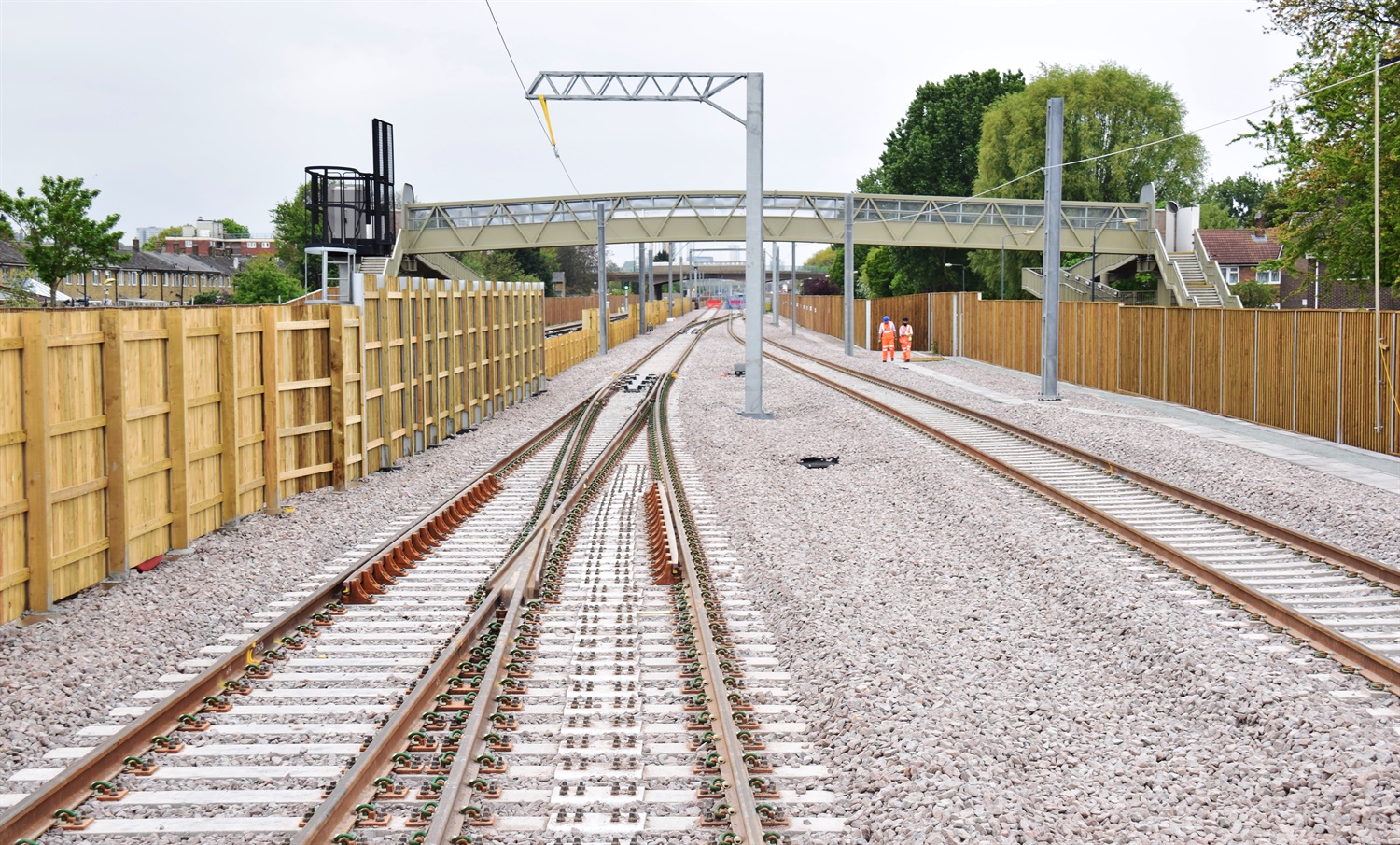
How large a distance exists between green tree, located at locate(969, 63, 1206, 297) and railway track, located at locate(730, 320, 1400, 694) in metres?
51.7

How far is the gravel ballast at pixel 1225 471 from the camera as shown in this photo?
41.4ft

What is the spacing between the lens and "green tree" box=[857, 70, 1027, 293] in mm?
78562

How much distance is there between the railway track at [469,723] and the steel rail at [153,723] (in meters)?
0.01

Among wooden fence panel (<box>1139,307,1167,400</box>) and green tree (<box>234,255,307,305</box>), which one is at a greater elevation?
green tree (<box>234,255,307,305</box>)

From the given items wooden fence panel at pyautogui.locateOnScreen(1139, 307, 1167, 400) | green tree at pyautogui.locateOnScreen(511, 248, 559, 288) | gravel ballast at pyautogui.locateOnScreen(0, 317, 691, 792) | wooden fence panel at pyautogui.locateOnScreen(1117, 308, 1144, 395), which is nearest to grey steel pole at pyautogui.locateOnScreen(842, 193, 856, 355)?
wooden fence panel at pyautogui.locateOnScreen(1117, 308, 1144, 395)

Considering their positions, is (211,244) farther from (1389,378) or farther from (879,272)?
(1389,378)

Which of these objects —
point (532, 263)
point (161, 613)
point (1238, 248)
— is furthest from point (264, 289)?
point (161, 613)

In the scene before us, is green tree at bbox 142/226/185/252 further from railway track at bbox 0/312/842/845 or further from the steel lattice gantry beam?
railway track at bbox 0/312/842/845

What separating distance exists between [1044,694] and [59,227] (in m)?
64.6

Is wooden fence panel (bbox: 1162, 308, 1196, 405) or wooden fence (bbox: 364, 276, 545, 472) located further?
wooden fence panel (bbox: 1162, 308, 1196, 405)

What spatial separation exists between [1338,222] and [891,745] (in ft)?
97.5

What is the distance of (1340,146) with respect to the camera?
30.0 m

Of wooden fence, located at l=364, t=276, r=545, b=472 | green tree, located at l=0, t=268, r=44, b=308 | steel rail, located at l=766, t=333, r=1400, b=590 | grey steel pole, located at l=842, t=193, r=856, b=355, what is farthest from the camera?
green tree, located at l=0, t=268, r=44, b=308

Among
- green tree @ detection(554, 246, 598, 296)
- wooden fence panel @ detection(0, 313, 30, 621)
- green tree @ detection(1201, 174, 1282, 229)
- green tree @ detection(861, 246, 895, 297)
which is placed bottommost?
wooden fence panel @ detection(0, 313, 30, 621)
